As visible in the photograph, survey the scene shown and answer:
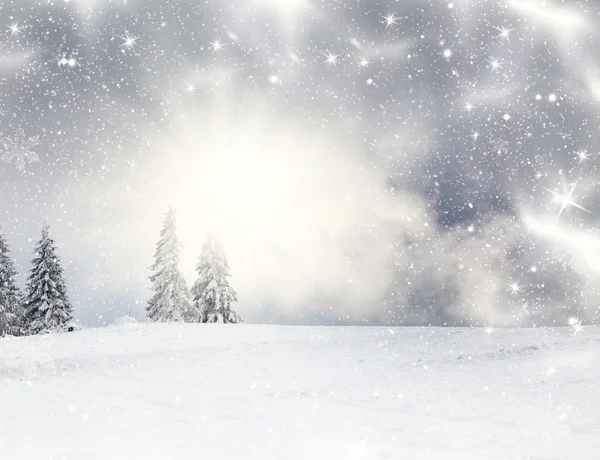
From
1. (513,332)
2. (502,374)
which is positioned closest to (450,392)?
(502,374)

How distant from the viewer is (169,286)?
39.0 m

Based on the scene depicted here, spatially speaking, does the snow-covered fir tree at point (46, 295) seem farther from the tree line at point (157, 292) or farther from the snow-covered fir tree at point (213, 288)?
the snow-covered fir tree at point (213, 288)

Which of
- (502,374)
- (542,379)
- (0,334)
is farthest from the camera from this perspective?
(0,334)

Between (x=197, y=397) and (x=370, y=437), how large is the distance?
14.6 ft

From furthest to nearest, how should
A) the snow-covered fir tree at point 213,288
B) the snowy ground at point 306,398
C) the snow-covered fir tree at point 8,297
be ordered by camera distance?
the snow-covered fir tree at point 213,288, the snow-covered fir tree at point 8,297, the snowy ground at point 306,398

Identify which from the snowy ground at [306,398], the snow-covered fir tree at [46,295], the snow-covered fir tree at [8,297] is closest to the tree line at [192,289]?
the snow-covered fir tree at [46,295]

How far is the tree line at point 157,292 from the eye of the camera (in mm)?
35031

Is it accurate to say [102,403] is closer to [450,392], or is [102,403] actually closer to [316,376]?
[316,376]

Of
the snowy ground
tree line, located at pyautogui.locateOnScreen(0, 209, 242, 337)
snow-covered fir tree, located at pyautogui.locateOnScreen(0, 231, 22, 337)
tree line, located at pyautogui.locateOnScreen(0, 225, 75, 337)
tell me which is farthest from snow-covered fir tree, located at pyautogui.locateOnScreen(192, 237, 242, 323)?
the snowy ground

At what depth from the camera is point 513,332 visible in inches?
762

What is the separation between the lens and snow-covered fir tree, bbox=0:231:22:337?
3431 cm

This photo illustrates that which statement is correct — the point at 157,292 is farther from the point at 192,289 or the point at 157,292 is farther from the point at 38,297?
the point at 38,297

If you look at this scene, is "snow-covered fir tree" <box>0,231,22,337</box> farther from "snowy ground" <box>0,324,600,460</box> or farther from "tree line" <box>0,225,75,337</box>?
"snowy ground" <box>0,324,600,460</box>

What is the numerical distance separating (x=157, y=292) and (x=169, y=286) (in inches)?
58.0
